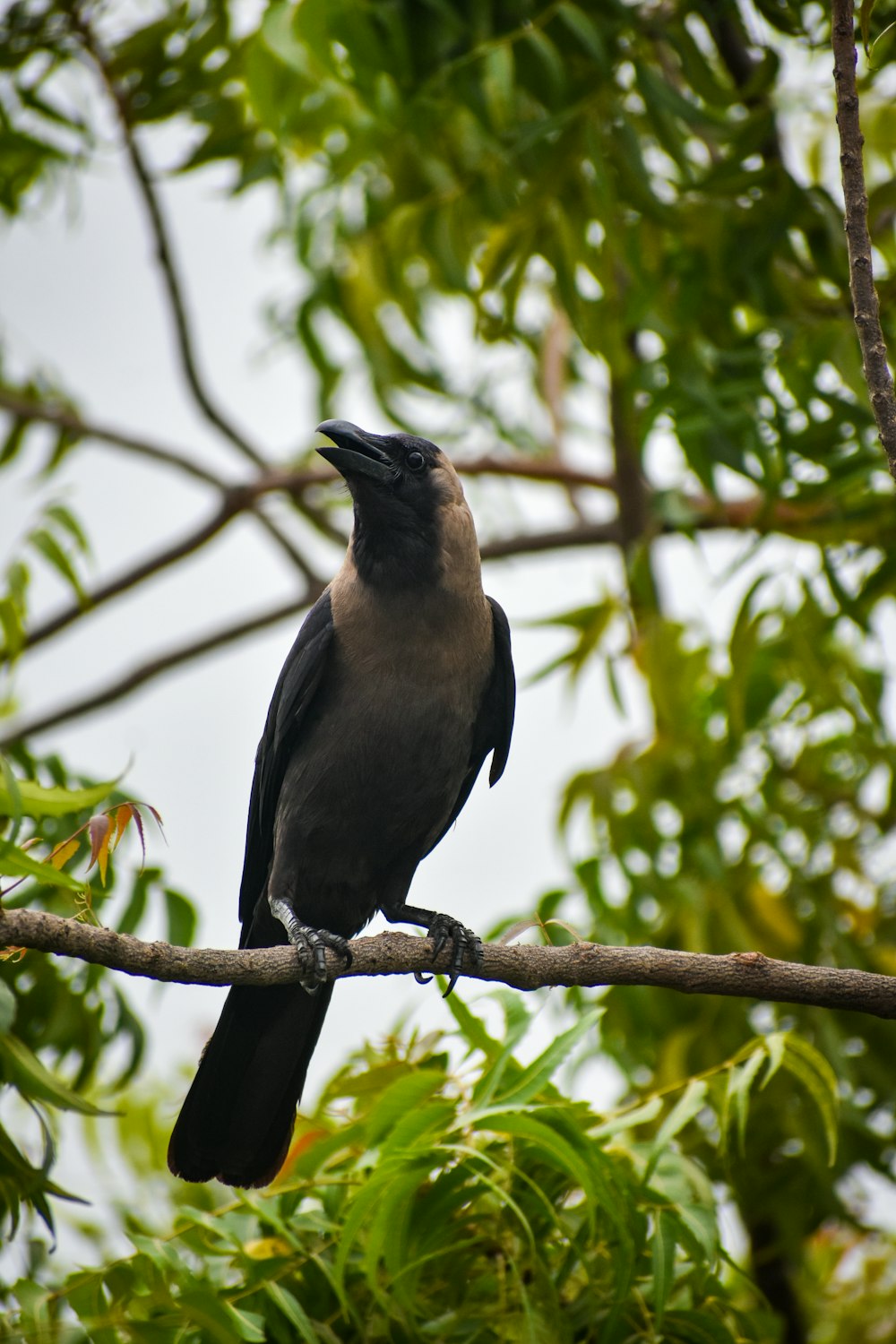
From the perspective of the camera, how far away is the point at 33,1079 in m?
3.03

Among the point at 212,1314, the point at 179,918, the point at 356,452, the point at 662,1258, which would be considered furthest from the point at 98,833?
the point at 356,452

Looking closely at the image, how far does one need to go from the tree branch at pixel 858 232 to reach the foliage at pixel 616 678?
0.67 m

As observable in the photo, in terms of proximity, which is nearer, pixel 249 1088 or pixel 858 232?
pixel 858 232

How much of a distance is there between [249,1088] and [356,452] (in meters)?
1.90

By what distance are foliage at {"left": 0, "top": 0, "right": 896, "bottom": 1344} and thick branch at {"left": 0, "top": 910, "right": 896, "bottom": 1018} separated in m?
→ 0.23

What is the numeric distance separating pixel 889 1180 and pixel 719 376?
263 centimetres

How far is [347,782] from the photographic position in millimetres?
3916

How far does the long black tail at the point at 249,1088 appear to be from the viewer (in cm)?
379

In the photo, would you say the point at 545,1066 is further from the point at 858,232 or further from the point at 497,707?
the point at 858,232

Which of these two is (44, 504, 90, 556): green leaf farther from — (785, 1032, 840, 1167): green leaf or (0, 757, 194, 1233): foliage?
(785, 1032, 840, 1167): green leaf

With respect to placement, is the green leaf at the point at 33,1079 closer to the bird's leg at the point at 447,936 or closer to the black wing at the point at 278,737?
the bird's leg at the point at 447,936

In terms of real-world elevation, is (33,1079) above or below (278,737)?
below

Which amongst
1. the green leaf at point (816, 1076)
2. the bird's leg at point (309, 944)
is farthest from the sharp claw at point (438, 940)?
the green leaf at point (816, 1076)

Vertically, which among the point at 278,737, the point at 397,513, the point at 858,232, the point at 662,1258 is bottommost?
the point at 662,1258
